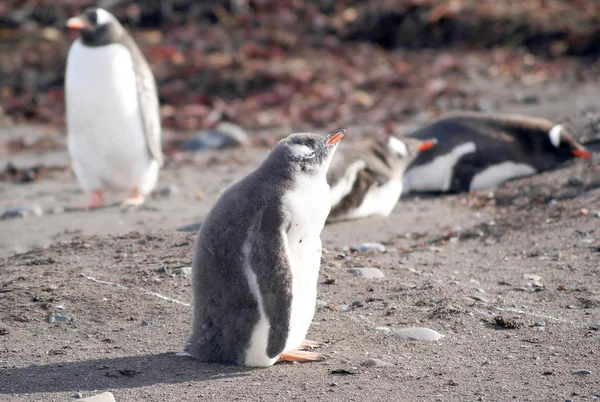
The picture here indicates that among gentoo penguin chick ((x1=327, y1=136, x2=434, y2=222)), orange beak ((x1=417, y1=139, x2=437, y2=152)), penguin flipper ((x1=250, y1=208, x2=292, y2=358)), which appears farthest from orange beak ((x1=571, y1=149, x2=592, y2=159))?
penguin flipper ((x1=250, y1=208, x2=292, y2=358))

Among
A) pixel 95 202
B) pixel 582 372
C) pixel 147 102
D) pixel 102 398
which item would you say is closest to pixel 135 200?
pixel 95 202

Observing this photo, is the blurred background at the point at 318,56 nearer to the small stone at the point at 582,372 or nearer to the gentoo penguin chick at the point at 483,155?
the gentoo penguin chick at the point at 483,155

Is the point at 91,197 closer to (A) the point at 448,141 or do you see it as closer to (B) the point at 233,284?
(A) the point at 448,141

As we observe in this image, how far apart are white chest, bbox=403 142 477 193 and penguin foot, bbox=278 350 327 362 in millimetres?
4250

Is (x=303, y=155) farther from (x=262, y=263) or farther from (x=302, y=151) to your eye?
(x=262, y=263)

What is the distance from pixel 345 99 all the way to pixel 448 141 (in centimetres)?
438

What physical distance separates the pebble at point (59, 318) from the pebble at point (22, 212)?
3251 millimetres

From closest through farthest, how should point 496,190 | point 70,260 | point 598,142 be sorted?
point 70,260 → point 496,190 → point 598,142

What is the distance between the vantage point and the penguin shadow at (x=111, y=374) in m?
3.63

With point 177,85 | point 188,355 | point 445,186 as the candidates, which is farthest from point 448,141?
point 177,85

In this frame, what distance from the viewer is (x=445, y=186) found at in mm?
7934

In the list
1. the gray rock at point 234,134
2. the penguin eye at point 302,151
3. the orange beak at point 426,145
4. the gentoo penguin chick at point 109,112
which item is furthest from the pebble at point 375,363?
the gray rock at point 234,134

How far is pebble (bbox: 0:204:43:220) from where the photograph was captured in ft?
24.6

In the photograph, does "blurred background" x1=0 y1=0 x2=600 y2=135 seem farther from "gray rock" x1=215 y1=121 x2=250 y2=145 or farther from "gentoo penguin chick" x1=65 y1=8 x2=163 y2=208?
"gentoo penguin chick" x1=65 y1=8 x2=163 y2=208
